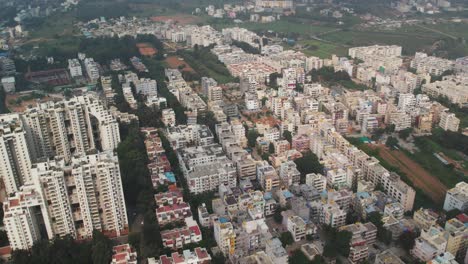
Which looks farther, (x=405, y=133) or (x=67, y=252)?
(x=405, y=133)

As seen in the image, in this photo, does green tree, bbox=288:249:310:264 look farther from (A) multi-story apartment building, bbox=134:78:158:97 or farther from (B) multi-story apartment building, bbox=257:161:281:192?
(A) multi-story apartment building, bbox=134:78:158:97

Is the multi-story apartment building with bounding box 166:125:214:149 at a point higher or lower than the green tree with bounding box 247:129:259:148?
higher

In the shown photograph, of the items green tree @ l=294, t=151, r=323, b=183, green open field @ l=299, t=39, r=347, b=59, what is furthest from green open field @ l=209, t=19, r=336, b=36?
green tree @ l=294, t=151, r=323, b=183

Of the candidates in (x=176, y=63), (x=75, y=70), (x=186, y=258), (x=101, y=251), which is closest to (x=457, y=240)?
(x=186, y=258)

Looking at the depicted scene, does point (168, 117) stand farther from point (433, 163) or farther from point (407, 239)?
point (407, 239)

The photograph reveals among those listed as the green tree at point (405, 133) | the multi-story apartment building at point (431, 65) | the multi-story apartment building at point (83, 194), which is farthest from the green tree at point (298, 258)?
the multi-story apartment building at point (431, 65)

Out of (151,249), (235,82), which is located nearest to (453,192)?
(151,249)
